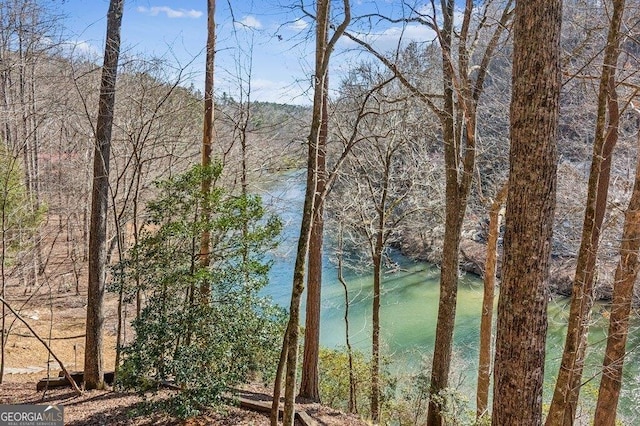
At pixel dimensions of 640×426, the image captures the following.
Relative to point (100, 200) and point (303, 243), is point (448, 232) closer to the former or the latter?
point (303, 243)

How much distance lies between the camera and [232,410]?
5.12 m

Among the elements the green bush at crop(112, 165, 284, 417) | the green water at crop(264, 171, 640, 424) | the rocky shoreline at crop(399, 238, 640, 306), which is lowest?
the green water at crop(264, 171, 640, 424)

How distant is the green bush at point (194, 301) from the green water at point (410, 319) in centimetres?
397

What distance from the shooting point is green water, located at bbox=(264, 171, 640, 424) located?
905 cm

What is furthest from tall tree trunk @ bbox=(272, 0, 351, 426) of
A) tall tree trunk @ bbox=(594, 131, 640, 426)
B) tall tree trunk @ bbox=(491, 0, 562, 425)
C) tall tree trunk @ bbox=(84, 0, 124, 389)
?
tall tree trunk @ bbox=(594, 131, 640, 426)

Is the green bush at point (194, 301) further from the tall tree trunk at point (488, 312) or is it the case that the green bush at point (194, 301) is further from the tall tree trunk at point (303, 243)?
the tall tree trunk at point (488, 312)

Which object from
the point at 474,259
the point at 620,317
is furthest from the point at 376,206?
the point at 474,259

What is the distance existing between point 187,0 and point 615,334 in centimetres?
740

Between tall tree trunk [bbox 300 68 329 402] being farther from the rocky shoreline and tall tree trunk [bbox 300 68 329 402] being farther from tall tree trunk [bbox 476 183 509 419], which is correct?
the rocky shoreline

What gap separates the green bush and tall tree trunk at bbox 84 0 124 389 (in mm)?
1272

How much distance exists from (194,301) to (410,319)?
930cm

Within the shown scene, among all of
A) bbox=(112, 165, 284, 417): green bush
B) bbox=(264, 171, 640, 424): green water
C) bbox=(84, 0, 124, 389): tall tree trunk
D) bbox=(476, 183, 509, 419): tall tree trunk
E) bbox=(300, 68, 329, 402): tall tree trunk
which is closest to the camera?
bbox=(112, 165, 284, 417): green bush

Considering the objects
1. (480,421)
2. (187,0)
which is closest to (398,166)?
(187,0)

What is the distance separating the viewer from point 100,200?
5629 mm
